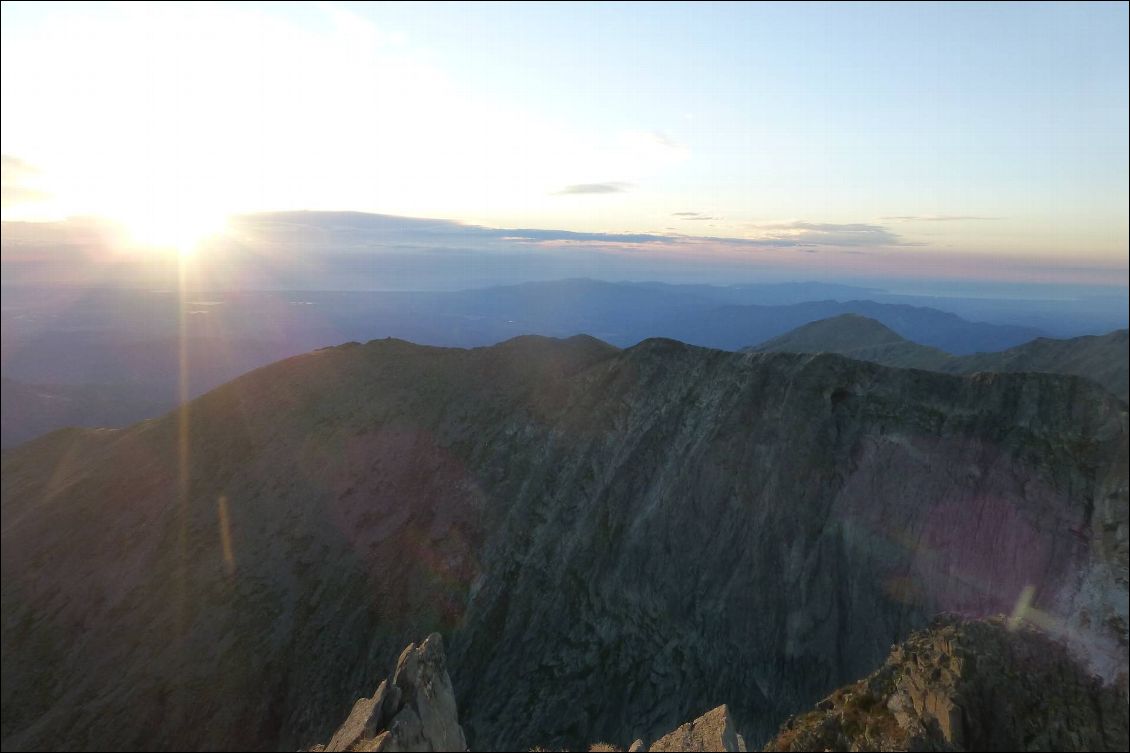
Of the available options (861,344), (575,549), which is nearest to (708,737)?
(575,549)

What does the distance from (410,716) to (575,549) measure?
19029 mm

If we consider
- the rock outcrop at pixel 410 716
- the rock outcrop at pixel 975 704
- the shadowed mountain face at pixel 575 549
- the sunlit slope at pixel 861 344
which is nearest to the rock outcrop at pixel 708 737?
the rock outcrop at pixel 975 704

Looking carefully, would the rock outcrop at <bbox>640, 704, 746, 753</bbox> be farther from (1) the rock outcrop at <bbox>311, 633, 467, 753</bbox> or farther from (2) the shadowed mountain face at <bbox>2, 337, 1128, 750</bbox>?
(2) the shadowed mountain face at <bbox>2, 337, 1128, 750</bbox>

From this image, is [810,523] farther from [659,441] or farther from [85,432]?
[85,432]

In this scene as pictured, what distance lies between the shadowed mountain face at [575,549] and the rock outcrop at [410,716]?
40.2 ft

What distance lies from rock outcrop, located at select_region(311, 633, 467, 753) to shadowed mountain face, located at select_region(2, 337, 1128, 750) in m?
12.2

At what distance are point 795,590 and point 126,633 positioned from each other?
132 ft

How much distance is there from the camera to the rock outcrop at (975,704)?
1366 centimetres

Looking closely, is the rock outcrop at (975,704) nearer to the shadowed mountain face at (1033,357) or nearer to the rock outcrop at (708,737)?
the rock outcrop at (708,737)

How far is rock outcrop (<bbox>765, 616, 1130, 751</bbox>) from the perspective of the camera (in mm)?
13656

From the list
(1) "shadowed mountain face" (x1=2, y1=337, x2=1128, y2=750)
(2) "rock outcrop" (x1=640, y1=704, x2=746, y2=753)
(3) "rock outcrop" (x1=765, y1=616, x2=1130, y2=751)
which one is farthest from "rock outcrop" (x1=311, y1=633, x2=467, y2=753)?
(1) "shadowed mountain face" (x1=2, y1=337, x2=1128, y2=750)

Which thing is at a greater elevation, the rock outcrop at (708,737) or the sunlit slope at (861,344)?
the sunlit slope at (861,344)

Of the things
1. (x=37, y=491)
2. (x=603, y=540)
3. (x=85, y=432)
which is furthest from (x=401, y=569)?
(x=85, y=432)

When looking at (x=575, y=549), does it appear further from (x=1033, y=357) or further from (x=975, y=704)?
(x=1033, y=357)
